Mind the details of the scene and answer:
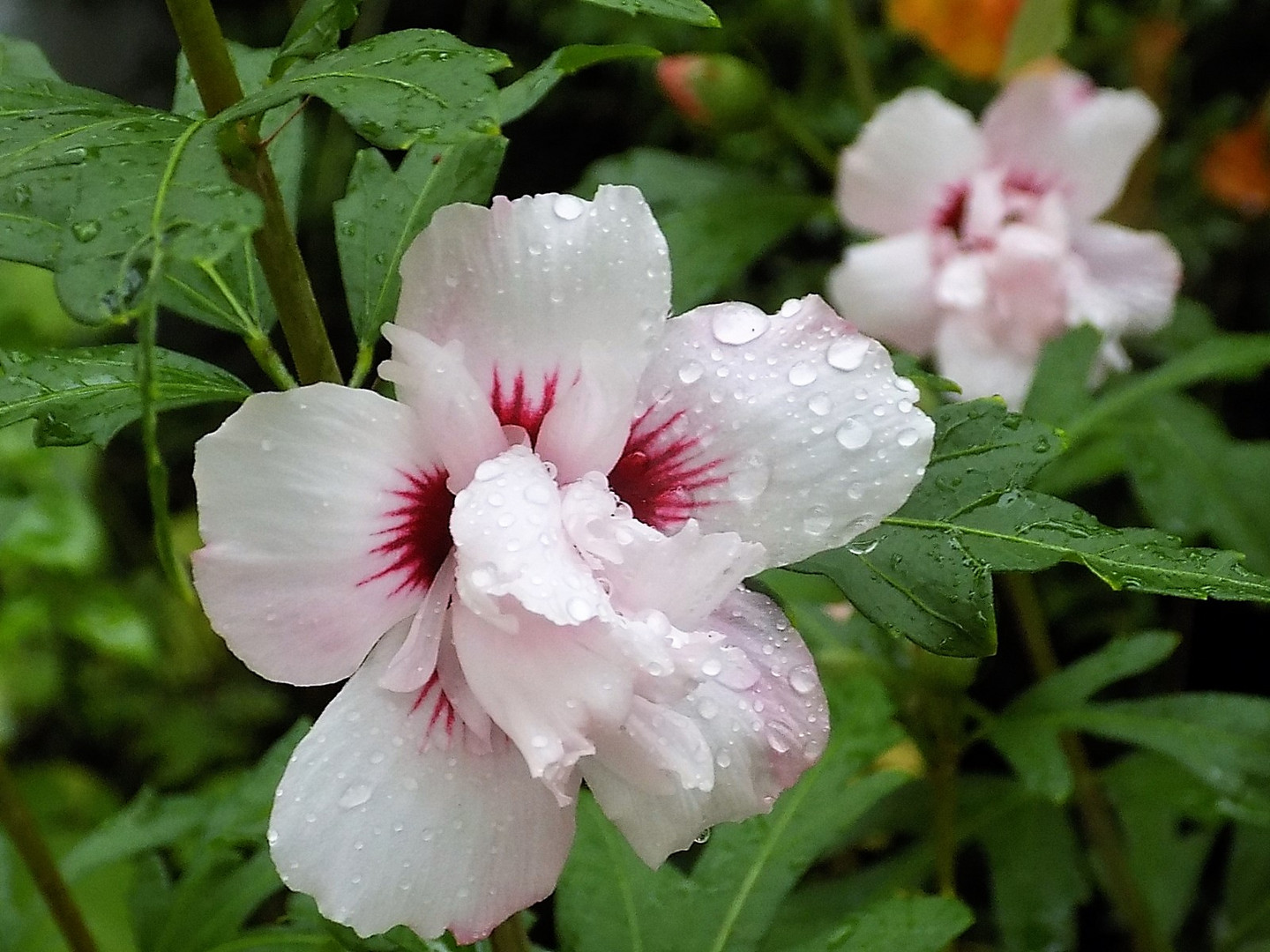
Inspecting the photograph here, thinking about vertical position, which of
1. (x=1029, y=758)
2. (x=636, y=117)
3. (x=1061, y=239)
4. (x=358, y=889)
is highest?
(x=358, y=889)

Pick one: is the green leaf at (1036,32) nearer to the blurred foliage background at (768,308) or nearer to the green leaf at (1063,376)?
the blurred foliage background at (768,308)

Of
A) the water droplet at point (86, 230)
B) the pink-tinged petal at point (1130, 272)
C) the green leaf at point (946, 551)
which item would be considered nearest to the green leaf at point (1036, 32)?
the pink-tinged petal at point (1130, 272)

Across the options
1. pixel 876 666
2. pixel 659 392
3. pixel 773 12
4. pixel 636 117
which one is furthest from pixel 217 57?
pixel 636 117

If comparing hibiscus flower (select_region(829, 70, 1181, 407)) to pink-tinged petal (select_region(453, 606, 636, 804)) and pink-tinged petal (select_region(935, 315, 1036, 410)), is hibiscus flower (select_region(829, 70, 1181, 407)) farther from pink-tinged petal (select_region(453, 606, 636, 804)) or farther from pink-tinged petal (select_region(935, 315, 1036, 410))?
pink-tinged petal (select_region(453, 606, 636, 804))

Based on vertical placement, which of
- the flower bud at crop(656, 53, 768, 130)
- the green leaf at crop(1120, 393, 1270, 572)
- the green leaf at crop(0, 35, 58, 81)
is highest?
the green leaf at crop(0, 35, 58, 81)

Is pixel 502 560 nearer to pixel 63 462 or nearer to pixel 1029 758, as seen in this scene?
A: pixel 1029 758

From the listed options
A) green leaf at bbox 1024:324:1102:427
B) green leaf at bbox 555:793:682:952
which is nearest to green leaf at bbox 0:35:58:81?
green leaf at bbox 555:793:682:952
